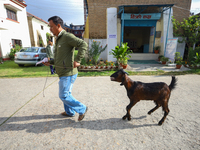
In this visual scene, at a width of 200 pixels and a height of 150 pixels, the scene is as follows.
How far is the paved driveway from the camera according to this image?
6.35 feet

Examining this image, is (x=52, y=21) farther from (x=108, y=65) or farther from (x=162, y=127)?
(x=108, y=65)

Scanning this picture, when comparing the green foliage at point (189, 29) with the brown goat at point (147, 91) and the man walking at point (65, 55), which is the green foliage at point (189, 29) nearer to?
the brown goat at point (147, 91)

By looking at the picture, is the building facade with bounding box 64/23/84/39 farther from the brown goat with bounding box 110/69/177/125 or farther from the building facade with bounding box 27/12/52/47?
the brown goat with bounding box 110/69/177/125

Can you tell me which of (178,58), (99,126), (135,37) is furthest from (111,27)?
(135,37)

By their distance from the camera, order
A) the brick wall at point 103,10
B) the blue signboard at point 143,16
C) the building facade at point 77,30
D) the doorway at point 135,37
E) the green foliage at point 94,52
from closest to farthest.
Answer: the green foliage at point 94,52, the brick wall at point 103,10, the blue signboard at point 143,16, the doorway at point 135,37, the building facade at point 77,30

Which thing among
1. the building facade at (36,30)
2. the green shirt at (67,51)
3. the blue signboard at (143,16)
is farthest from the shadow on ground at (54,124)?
the building facade at (36,30)

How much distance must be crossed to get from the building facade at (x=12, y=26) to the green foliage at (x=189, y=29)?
16727 millimetres

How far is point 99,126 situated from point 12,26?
55.6ft

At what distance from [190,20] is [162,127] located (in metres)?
11.3

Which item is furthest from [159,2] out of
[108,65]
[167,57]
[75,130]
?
[75,130]

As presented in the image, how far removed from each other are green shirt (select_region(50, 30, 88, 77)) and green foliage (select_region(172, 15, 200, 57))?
11046mm

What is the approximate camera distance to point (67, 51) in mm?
2211

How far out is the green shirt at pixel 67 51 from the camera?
2129 mm

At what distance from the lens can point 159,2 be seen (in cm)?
1044
